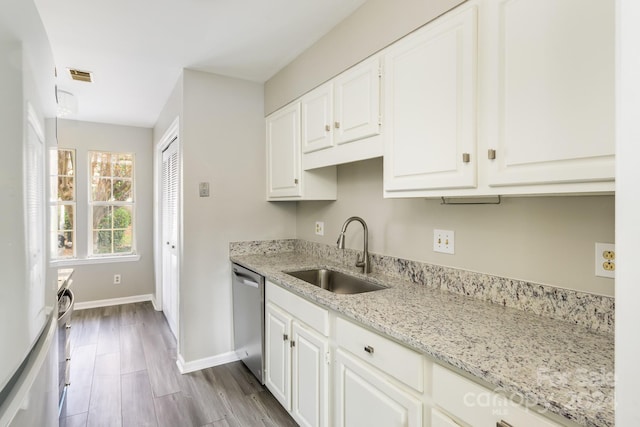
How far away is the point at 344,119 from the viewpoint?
1946mm

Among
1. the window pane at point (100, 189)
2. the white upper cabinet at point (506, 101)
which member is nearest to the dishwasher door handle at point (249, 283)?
the white upper cabinet at point (506, 101)

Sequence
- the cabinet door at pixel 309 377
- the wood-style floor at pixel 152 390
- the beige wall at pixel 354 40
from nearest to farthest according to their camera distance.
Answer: the beige wall at pixel 354 40 → the cabinet door at pixel 309 377 → the wood-style floor at pixel 152 390

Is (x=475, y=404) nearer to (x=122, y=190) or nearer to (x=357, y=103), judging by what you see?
(x=357, y=103)

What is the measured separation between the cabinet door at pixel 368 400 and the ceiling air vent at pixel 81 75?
2.94 metres

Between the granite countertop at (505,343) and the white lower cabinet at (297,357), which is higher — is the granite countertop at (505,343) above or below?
above

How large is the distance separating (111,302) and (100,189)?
4.86ft

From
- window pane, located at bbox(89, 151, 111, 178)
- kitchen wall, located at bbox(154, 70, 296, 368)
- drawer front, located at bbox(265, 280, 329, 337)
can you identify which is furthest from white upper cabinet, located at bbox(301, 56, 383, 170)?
window pane, located at bbox(89, 151, 111, 178)

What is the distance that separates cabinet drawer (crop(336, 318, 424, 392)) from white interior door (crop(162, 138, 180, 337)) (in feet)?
7.02

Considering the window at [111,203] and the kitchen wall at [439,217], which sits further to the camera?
the window at [111,203]

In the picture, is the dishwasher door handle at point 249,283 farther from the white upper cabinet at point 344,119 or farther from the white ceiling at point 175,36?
the white ceiling at point 175,36

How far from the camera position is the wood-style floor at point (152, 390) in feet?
6.74

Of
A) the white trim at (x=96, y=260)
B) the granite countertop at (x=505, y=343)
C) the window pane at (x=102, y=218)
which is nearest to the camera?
the granite countertop at (x=505, y=343)

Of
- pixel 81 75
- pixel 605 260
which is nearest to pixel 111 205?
pixel 81 75

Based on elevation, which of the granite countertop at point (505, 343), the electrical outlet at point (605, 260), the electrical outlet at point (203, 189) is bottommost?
the granite countertop at point (505, 343)
